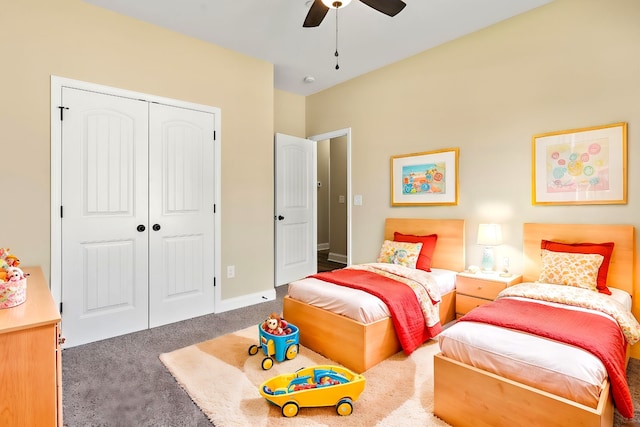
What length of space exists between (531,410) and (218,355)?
2029 mm

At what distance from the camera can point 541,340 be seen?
163 centimetres

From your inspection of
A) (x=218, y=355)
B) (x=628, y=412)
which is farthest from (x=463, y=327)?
(x=218, y=355)

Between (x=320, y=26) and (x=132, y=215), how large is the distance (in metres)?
2.48

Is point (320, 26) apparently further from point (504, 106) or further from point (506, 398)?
point (506, 398)

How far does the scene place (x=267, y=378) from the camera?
2.20 meters

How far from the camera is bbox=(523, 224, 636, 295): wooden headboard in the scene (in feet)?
7.95

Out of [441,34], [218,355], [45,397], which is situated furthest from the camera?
[441,34]

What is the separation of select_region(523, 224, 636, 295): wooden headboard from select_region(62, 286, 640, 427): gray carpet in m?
0.64

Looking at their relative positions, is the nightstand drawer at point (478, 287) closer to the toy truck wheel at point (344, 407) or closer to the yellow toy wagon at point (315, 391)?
the yellow toy wagon at point (315, 391)

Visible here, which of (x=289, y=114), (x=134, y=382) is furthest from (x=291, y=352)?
(x=289, y=114)

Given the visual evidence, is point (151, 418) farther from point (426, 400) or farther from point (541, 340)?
point (541, 340)

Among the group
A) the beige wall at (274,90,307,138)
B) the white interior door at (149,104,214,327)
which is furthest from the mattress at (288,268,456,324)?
the beige wall at (274,90,307,138)

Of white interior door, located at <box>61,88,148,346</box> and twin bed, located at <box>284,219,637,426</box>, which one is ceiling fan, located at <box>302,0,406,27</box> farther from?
twin bed, located at <box>284,219,637,426</box>

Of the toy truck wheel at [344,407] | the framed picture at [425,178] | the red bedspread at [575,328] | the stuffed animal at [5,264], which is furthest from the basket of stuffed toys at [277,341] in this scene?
the framed picture at [425,178]
